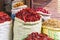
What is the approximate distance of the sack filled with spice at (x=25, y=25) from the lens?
1276 mm

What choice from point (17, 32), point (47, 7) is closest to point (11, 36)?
point (17, 32)

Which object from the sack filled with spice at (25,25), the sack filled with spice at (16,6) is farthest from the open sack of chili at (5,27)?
the sack filled with spice at (16,6)

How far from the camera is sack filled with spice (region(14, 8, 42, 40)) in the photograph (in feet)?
4.19

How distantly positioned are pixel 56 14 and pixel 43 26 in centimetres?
53

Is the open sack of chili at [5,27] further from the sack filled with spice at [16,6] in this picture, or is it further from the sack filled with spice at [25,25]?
the sack filled with spice at [16,6]

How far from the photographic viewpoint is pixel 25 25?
1279 mm

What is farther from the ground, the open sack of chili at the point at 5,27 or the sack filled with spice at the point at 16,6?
the sack filled with spice at the point at 16,6

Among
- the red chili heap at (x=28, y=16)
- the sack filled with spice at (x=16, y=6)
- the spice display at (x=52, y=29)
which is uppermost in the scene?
the sack filled with spice at (x=16, y=6)

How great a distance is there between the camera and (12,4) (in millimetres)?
1634

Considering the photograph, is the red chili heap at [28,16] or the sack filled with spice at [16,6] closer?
the red chili heap at [28,16]

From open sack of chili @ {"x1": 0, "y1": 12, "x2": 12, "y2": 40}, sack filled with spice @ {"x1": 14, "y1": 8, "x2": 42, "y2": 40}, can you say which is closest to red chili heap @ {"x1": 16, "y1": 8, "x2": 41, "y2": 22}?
sack filled with spice @ {"x1": 14, "y1": 8, "x2": 42, "y2": 40}

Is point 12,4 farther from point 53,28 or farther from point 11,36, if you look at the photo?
point 53,28

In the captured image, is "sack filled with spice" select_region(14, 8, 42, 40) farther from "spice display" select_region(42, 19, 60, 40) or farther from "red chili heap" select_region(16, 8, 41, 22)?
"spice display" select_region(42, 19, 60, 40)

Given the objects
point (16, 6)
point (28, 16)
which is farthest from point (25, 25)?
point (16, 6)
